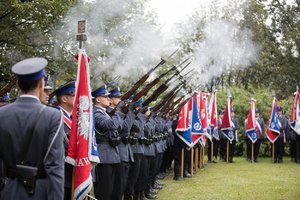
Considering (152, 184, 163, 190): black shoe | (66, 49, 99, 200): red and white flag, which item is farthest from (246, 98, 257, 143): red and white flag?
(66, 49, 99, 200): red and white flag

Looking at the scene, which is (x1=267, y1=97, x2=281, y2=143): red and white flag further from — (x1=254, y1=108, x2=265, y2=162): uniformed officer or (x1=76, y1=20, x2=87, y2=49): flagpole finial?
(x1=76, y1=20, x2=87, y2=49): flagpole finial

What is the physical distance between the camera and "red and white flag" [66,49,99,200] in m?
4.89

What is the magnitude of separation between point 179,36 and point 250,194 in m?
11.5

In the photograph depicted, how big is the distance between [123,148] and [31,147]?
12.6 ft

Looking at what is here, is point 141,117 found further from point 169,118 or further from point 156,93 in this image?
point 169,118

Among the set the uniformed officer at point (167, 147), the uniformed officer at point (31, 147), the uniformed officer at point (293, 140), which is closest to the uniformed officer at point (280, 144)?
the uniformed officer at point (293, 140)

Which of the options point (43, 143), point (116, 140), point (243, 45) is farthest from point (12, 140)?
point (243, 45)

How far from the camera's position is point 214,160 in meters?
18.9

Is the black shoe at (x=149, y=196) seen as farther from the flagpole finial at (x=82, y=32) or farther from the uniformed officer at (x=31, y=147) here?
the uniformed officer at (x=31, y=147)

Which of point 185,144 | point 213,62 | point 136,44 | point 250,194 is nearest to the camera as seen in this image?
point 250,194

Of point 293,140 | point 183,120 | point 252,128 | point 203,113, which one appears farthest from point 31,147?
point 293,140

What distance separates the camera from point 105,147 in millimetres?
6477

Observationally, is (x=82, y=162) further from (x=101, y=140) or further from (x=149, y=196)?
(x=149, y=196)

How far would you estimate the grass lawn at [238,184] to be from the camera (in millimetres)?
10234
